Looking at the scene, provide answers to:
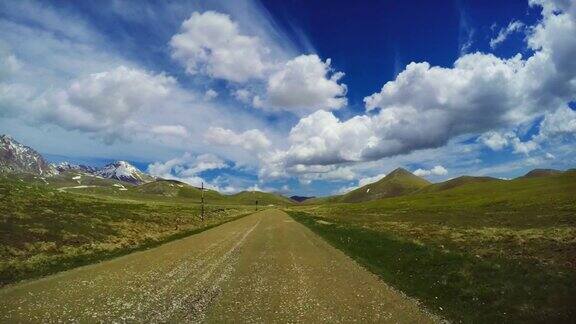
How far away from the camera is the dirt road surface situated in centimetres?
1578

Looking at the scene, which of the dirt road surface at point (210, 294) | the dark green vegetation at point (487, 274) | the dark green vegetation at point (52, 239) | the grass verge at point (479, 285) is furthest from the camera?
the dark green vegetation at point (52, 239)

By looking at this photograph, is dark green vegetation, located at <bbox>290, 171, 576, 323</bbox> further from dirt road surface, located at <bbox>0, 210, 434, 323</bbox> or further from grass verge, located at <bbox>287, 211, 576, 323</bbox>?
dirt road surface, located at <bbox>0, 210, 434, 323</bbox>

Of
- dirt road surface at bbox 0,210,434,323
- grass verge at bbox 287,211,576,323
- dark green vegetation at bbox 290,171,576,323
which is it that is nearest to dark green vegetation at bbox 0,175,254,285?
dirt road surface at bbox 0,210,434,323

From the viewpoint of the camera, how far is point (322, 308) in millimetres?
17266

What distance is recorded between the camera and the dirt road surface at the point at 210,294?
51.8 feet

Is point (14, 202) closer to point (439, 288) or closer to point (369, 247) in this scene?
point (369, 247)

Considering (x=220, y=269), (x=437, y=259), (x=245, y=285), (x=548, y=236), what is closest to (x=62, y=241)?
(x=220, y=269)

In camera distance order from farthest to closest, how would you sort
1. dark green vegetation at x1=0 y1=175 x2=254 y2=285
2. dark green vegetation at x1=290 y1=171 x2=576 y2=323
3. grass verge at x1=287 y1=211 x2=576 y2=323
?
1. dark green vegetation at x1=0 y1=175 x2=254 y2=285
2. dark green vegetation at x1=290 y1=171 x2=576 y2=323
3. grass verge at x1=287 y1=211 x2=576 y2=323

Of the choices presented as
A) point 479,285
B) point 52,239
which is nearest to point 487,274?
point 479,285

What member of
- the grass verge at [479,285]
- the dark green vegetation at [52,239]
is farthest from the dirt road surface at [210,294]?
the dark green vegetation at [52,239]

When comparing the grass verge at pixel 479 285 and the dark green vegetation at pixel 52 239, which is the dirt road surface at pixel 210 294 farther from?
the dark green vegetation at pixel 52 239

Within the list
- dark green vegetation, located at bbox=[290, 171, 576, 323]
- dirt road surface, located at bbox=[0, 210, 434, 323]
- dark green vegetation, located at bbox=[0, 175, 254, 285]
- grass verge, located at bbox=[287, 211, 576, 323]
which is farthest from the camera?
dark green vegetation, located at bbox=[0, 175, 254, 285]

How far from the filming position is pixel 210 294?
1945 cm

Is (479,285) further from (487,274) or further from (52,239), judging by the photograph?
(52,239)
